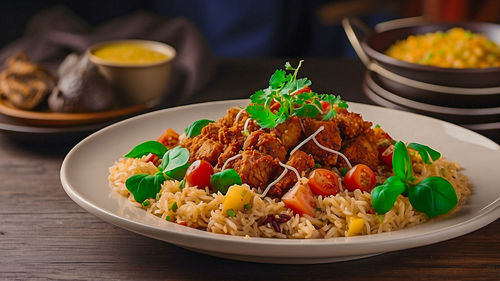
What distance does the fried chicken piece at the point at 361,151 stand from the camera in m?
2.93

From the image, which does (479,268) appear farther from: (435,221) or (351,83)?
(351,83)

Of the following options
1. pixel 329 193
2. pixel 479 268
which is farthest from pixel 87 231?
pixel 479 268

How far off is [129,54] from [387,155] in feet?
8.92

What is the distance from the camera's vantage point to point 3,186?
344cm

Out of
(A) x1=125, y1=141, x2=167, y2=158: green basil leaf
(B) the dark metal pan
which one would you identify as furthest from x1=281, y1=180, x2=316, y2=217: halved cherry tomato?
(B) the dark metal pan

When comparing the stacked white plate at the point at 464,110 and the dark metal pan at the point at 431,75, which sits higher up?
the dark metal pan at the point at 431,75

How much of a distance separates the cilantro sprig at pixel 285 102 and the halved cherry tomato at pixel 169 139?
567 millimetres

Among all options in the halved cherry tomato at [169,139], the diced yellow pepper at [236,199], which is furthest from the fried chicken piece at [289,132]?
the halved cherry tomato at [169,139]

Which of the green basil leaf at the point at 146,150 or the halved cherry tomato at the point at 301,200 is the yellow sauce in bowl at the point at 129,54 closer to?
the green basil leaf at the point at 146,150

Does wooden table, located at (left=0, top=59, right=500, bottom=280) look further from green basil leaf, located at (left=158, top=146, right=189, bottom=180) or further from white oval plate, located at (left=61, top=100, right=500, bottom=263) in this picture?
green basil leaf, located at (left=158, top=146, right=189, bottom=180)

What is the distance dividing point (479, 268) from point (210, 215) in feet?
3.70

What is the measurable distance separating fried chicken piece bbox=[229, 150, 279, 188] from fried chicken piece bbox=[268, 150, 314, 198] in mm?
62

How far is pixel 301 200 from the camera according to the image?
102 inches

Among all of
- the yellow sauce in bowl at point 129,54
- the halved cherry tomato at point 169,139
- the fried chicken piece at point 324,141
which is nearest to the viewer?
the fried chicken piece at point 324,141
